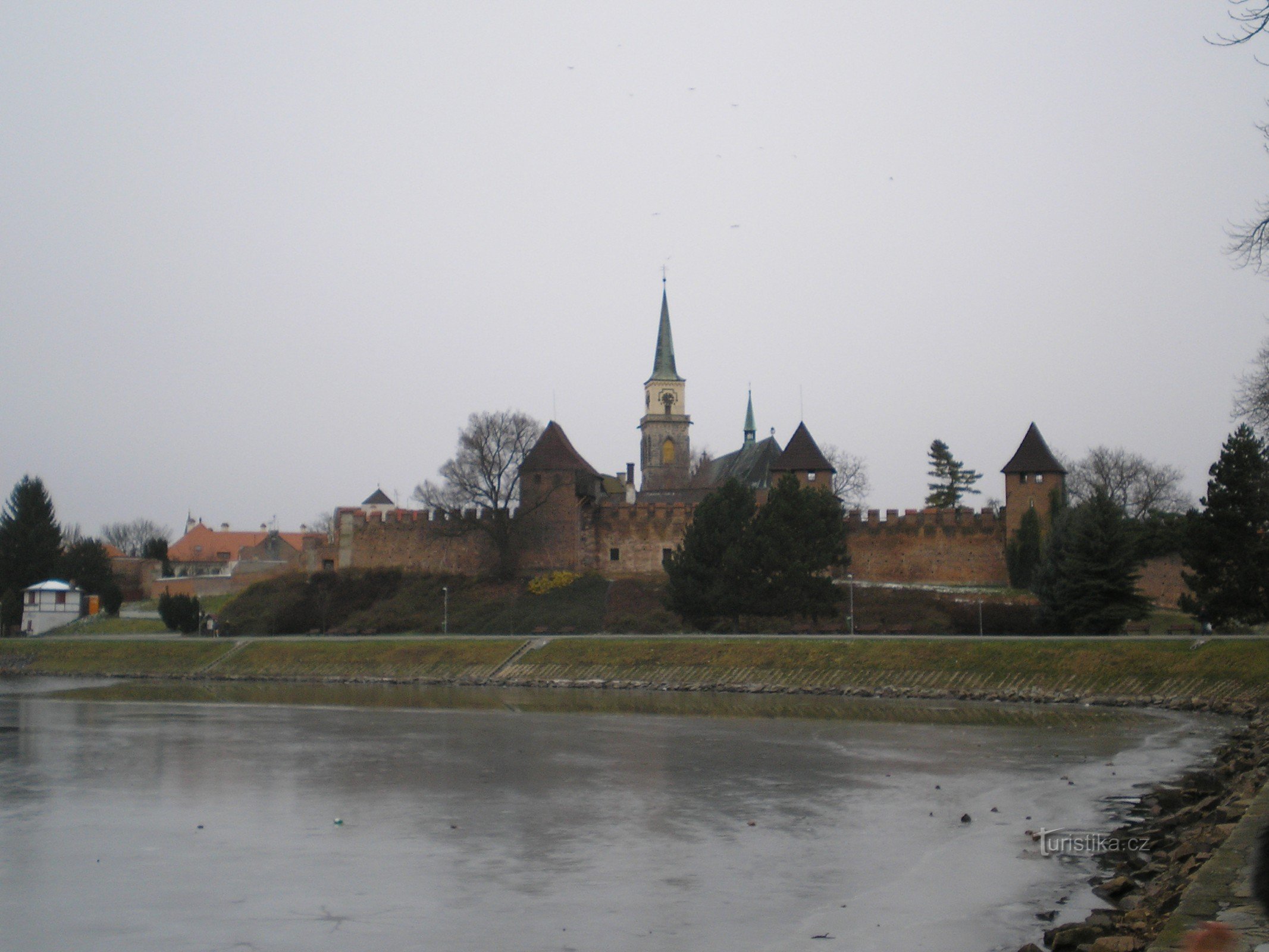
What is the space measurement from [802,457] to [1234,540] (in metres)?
22.7

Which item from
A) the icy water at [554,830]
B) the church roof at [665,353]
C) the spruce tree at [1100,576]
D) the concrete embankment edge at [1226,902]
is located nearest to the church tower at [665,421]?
the church roof at [665,353]

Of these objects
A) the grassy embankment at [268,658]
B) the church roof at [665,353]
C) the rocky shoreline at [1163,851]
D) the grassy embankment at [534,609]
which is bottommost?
the grassy embankment at [268,658]

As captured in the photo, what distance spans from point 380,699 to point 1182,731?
64.1 ft

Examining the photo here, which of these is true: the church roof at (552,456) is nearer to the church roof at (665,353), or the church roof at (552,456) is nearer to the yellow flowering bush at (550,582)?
the yellow flowering bush at (550,582)

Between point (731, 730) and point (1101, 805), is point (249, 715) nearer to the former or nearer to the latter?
point (731, 730)

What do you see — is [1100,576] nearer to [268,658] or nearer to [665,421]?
[268,658]

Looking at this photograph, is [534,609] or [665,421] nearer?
[534,609]

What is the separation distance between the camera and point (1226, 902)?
25.7ft

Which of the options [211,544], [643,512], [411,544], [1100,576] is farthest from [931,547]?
[211,544]

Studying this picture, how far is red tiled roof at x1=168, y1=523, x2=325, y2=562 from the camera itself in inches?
3516

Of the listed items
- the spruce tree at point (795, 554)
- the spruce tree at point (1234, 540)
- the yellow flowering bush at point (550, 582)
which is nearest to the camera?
the spruce tree at point (1234, 540)

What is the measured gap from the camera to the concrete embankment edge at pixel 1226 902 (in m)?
7.01

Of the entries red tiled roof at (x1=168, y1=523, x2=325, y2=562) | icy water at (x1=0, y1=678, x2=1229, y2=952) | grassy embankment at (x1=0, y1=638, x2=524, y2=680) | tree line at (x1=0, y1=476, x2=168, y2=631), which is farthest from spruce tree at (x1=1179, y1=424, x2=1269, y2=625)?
red tiled roof at (x1=168, y1=523, x2=325, y2=562)

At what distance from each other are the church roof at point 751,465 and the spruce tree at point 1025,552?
11812 millimetres
